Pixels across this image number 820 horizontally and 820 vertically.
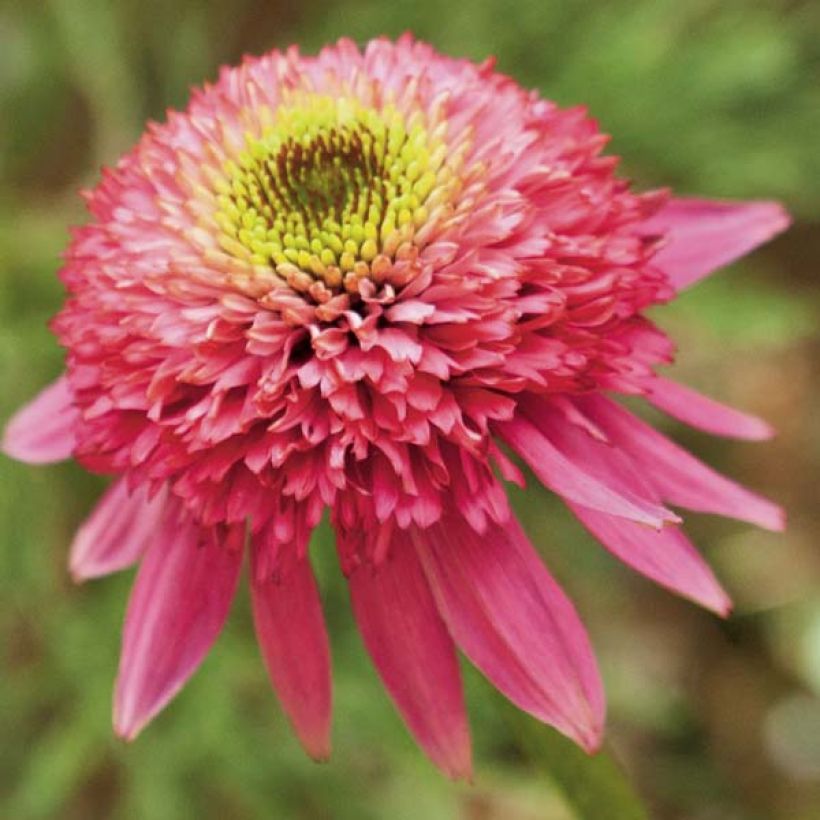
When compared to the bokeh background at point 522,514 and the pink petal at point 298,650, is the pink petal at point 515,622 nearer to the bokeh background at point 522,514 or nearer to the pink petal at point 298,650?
the pink petal at point 298,650

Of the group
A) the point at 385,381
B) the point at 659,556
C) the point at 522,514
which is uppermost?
the point at 385,381

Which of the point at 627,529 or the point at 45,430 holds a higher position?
the point at 45,430

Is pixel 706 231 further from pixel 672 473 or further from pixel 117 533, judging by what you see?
pixel 117 533

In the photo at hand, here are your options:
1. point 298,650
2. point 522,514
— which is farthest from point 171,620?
point 522,514

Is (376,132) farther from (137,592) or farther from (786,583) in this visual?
(786,583)

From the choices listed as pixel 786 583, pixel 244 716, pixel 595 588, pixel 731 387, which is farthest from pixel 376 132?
pixel 731 387

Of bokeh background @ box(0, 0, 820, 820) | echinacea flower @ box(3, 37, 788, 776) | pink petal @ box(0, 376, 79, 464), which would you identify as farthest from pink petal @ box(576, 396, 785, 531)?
bokeh background @ box(0, 0, 820, 820)

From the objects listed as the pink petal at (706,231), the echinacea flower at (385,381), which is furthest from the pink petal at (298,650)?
the pink petal at (706,231)
